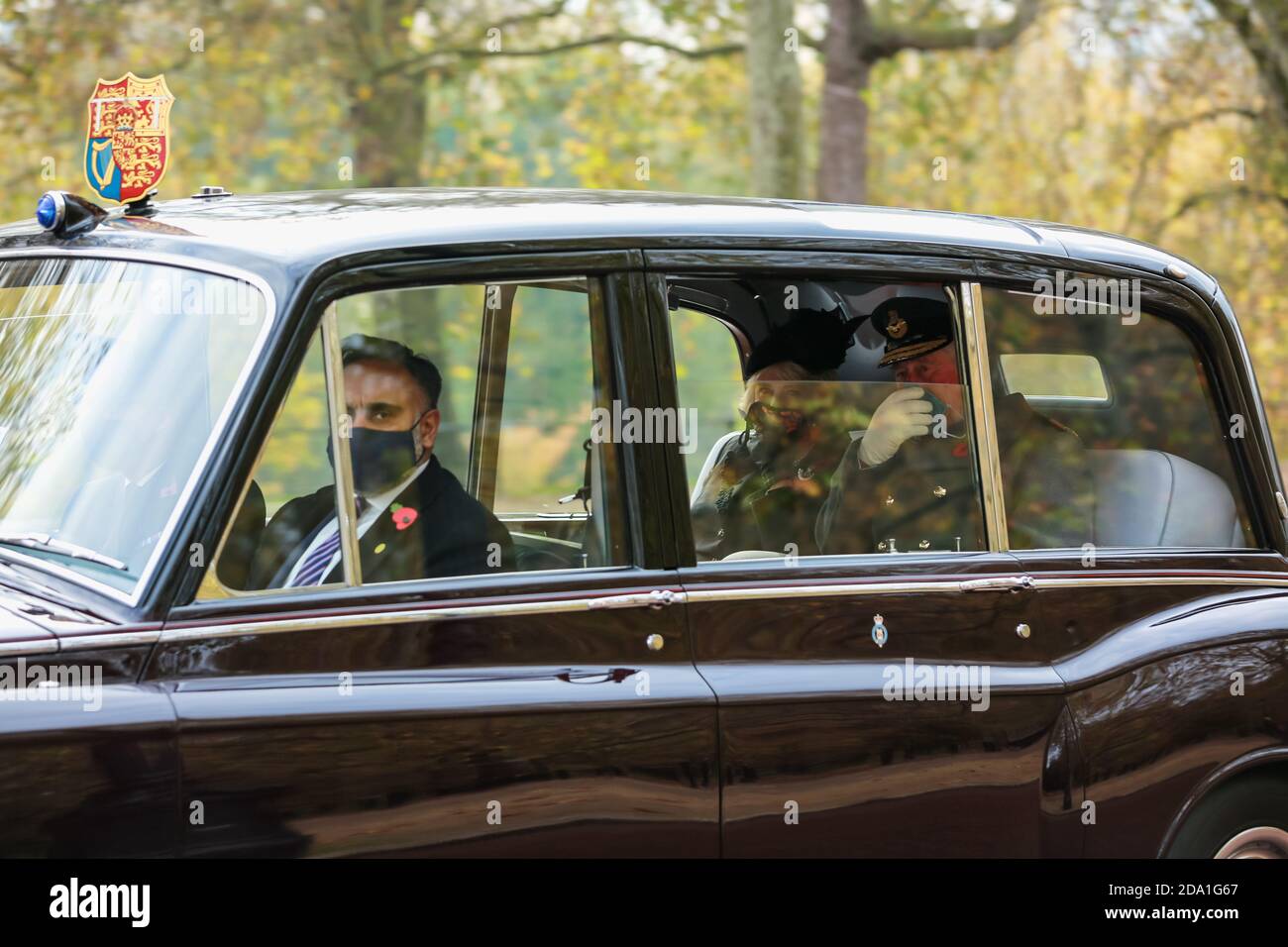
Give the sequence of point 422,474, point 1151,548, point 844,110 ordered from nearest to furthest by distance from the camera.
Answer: point 422,474
point 1151,548
point 844,110

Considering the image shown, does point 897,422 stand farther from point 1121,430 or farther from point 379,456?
point 379,456

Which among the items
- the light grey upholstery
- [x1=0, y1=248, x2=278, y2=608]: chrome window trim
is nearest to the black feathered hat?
the light grey upholstery

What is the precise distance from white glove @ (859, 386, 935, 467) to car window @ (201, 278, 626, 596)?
0.70 metres

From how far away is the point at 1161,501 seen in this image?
4.18 m

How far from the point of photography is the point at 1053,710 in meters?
3.69

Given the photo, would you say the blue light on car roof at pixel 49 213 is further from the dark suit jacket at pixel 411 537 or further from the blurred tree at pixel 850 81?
the blurred tree at pixel 850 81

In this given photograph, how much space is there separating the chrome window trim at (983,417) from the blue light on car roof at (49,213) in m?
2.01

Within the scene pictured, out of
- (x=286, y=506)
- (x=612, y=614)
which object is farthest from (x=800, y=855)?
(x=286, y=506)

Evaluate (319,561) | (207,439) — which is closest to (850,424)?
(319,561)

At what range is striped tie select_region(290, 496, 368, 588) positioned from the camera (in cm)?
314

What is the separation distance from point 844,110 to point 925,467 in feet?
30.8

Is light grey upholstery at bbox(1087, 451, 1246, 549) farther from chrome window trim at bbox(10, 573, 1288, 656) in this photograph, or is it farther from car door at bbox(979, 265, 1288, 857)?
chrome window trim at bbox(10, 573, 1288, 656)

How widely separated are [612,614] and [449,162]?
52.0ft
